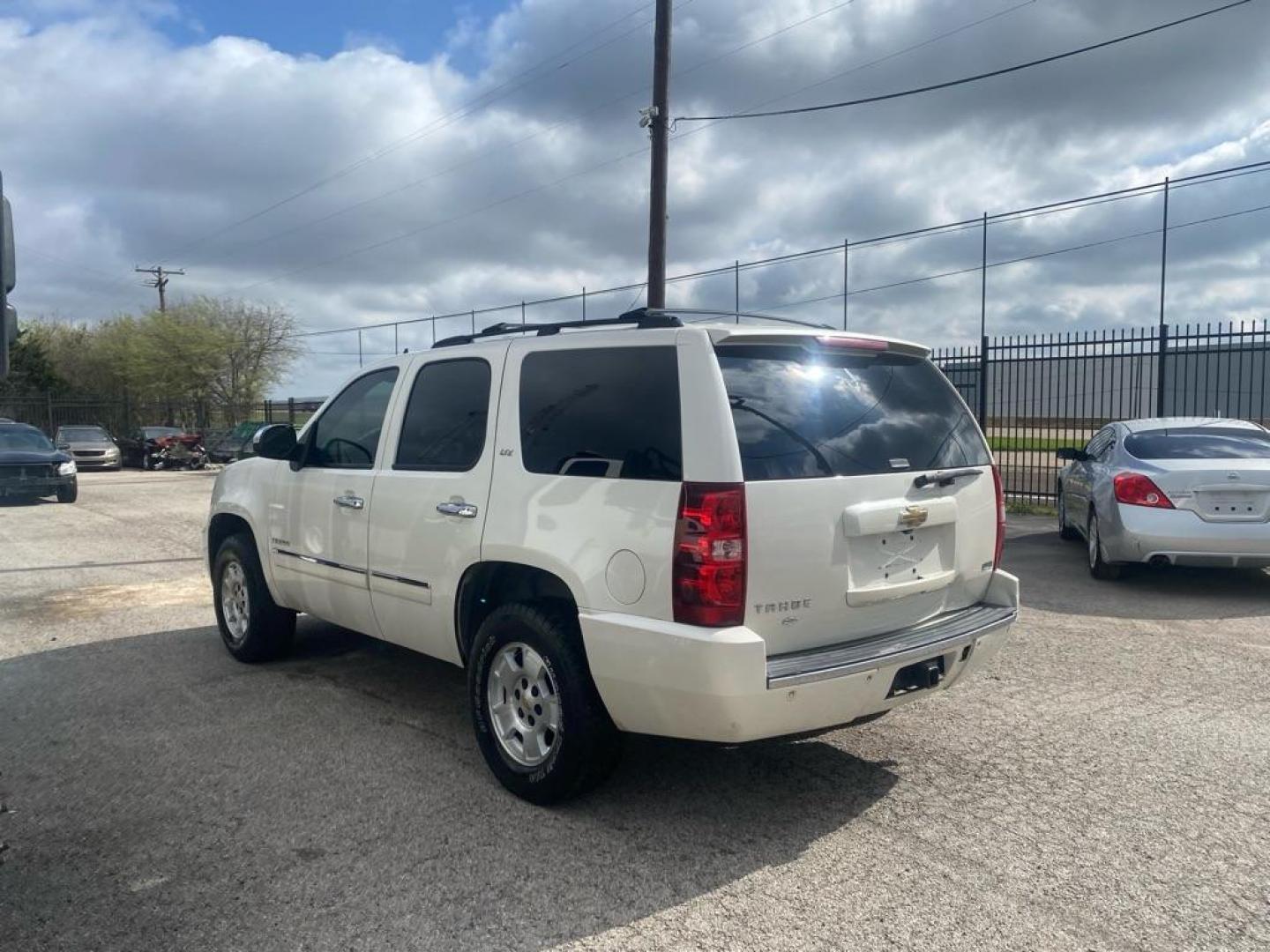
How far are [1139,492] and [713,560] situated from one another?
6.26 metres

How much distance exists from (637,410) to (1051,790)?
2.37 meters

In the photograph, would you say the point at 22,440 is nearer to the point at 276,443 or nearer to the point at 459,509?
the point at 276,443

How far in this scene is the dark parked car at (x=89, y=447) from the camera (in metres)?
27.1

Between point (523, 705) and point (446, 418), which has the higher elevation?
point (446, 418)

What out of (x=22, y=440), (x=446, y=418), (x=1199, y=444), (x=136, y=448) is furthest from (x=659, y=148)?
(x=136, y=448)

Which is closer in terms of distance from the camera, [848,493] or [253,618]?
[848,493]

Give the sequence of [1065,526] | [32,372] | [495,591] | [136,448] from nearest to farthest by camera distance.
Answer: [495,591] → [1065,526] → [136,448] → [32,372]

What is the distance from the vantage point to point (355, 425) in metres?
5.49

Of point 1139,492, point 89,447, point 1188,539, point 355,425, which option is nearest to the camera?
point 355,425

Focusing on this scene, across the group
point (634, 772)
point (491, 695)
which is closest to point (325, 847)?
point (491, 695)

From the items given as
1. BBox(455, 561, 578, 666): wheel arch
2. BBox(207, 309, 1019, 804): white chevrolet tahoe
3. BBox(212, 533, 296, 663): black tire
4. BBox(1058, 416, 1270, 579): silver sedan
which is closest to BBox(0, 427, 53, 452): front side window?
BBox(212, 533, 296, 663): black tire

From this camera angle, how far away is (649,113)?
48.5 feet

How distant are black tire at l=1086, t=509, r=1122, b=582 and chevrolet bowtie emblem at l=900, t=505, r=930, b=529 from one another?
5.71m

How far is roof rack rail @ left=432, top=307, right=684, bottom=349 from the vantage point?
395cm
